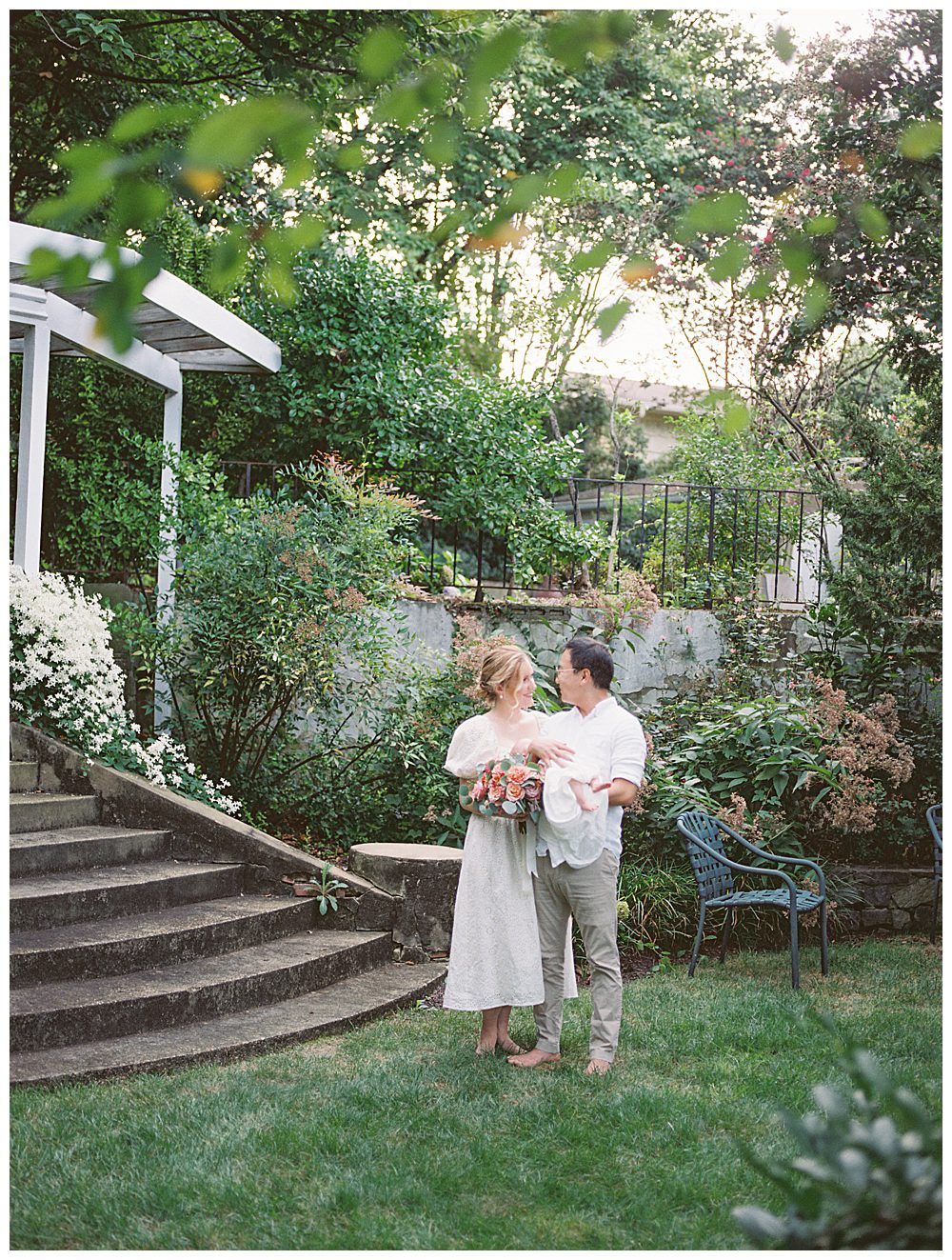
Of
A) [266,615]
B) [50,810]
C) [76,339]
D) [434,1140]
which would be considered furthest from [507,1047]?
[76,339]

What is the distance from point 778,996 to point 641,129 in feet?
39.2

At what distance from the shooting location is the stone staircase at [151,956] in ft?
14.4

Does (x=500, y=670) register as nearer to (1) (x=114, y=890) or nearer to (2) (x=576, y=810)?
(2) (x=576, y=810)

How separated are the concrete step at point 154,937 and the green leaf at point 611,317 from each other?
361cm

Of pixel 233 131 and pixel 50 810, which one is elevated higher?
pixel 233 131

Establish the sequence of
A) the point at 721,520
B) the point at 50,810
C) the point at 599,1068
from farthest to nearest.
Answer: the point at 721,520 → the point at 50,810 → the point at 599,1068

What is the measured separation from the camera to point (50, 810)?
228 inches

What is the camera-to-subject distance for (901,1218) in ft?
5.74

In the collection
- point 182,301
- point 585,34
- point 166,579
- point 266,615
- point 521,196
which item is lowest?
point 266,615

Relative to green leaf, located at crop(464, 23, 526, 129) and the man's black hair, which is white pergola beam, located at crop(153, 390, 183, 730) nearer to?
the man's black hair

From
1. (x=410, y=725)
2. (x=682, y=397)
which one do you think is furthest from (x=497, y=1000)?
(x=682, y=397)

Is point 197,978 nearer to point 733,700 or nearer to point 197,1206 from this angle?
point 197,1206

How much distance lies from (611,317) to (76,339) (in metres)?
5.55

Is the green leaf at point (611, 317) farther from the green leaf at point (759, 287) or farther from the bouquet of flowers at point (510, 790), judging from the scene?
the bouquet of flowers at point (510, 790)
